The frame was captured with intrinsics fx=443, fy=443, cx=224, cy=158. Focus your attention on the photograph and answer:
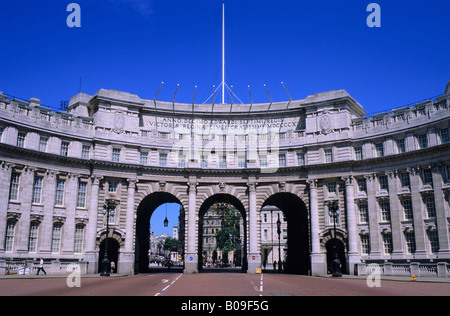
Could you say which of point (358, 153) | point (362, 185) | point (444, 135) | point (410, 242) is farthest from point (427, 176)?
point (358, 153)

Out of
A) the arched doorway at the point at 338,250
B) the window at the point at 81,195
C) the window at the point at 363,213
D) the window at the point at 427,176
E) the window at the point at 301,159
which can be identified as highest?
the window at the point at 301,159

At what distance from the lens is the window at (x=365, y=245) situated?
48.7 metres

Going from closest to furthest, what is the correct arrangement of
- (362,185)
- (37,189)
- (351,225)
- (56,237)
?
(37,189)
(56,237)
(351,225)
(362,185)

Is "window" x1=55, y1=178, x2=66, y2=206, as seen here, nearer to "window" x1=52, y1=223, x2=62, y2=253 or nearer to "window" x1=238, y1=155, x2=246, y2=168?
"window" x1=52, y1=223, x2=62, y2=253

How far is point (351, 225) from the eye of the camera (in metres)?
49.2

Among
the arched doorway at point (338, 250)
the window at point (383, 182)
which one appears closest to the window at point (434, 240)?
the window at point (383, 182)

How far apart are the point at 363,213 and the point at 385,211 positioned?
2510 millimetres

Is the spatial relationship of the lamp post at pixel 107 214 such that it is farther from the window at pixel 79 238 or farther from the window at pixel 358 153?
the window at pixel 358 153

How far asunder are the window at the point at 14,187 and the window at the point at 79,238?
738 centimetres

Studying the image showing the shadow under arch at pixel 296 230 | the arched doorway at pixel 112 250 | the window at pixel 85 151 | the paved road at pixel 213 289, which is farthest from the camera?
the shadow under arch at pixel 296 230

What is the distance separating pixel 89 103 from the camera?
5434 cm

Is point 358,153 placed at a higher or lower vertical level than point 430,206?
higher

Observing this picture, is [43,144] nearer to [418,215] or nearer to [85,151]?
[85,151]
